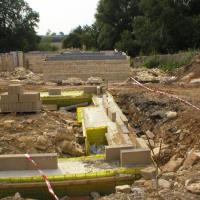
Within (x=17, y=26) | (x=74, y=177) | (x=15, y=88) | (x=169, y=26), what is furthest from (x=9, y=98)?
(x=17, y=26)

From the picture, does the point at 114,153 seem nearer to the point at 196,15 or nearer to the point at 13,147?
the point at 13,147

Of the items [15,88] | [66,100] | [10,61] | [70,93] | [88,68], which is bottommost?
[66,100]

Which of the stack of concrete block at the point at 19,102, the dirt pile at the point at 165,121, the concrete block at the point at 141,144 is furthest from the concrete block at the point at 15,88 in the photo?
the concrete block at the point at 141,144

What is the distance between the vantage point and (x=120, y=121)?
11.8 meters

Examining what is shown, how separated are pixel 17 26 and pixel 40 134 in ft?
143

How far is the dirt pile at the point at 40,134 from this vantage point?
977 cm

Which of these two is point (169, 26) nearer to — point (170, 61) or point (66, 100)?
point (170, 61)

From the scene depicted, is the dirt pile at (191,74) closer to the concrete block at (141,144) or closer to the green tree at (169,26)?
the concrete block at (141,144)

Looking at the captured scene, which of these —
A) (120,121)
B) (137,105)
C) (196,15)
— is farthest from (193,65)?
(196,15)

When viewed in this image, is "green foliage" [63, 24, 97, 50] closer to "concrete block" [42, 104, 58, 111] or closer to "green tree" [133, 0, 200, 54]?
"green tree" [133, 0, 200, 54]

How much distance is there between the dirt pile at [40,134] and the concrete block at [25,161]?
A: 1236mm

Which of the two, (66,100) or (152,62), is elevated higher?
(152,62)

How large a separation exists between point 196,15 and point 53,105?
2370 cm

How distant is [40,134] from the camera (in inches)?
434
